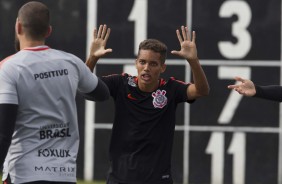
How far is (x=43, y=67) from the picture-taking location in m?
4.48

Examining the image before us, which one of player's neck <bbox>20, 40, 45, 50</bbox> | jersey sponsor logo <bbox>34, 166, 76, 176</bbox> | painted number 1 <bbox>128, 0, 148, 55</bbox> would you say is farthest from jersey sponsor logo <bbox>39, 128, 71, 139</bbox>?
painted number 1 <bbox>128, 0, 148, 55</bbox>

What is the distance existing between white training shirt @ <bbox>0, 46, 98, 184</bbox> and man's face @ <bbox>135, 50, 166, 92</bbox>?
1706 millimetres

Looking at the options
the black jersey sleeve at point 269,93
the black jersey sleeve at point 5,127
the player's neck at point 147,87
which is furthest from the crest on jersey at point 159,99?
the black jersey sleeve at point 5,127

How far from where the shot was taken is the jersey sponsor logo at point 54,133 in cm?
448

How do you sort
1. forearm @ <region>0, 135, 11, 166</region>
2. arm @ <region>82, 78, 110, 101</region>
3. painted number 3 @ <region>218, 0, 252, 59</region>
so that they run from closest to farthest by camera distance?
forearm @ <region>0, 135, 11, 166</region> < arm @ <region>82, 78, 110, 101</region> < painted number 3 @ <region>218, 0, 252, 59</region>

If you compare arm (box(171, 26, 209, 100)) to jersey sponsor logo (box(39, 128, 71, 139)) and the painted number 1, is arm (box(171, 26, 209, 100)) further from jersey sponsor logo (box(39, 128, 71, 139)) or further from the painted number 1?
the painted number 1

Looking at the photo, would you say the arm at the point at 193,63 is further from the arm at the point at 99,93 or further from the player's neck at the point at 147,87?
the arm at the point at 99,93

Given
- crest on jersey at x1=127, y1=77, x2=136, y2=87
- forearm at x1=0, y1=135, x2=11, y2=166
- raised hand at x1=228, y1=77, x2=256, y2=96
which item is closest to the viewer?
forearm at x1=0, y1=135, x2=11, y2=166

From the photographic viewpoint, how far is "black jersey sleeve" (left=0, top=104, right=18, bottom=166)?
167 inches

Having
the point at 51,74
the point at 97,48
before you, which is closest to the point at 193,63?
the point at 97,48

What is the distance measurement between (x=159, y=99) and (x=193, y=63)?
42 cm

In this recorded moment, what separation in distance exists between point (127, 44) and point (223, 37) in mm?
1045

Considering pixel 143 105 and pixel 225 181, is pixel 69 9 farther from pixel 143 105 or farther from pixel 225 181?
pixel 143 105

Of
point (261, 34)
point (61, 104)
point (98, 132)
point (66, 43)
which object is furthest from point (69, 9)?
point (61, 104)
